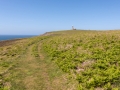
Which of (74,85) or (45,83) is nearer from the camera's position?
(74,85)

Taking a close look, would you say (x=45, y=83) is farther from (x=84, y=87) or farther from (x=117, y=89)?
(x=117, y=89)

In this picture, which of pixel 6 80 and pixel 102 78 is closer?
pixel 102 78

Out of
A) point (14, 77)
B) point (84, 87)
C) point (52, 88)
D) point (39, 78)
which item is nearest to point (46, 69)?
point (39, 78)

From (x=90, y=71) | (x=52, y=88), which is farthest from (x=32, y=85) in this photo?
(x=90, y=71)

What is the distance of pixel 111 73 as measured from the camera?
39.1 ft

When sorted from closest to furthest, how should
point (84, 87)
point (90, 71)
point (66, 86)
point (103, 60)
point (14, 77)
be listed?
point (84, 87), point (66, 86), point (90, 71), point (14, 77), point (103, 60)

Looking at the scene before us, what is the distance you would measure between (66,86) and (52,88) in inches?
46.7

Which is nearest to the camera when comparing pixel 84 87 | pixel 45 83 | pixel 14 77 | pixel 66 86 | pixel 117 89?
pixel 117 89

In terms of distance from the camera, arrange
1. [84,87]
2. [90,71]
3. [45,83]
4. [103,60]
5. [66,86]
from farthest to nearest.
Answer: [103,60] < [90,71] < [45,83] < [66,86] < [84,87]

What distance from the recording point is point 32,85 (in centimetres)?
1179

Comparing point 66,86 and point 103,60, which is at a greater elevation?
point 103,60

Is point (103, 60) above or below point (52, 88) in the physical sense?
above

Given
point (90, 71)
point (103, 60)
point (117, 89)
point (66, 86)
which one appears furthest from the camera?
point (103, 60)

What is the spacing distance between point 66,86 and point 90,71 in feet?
10.1
